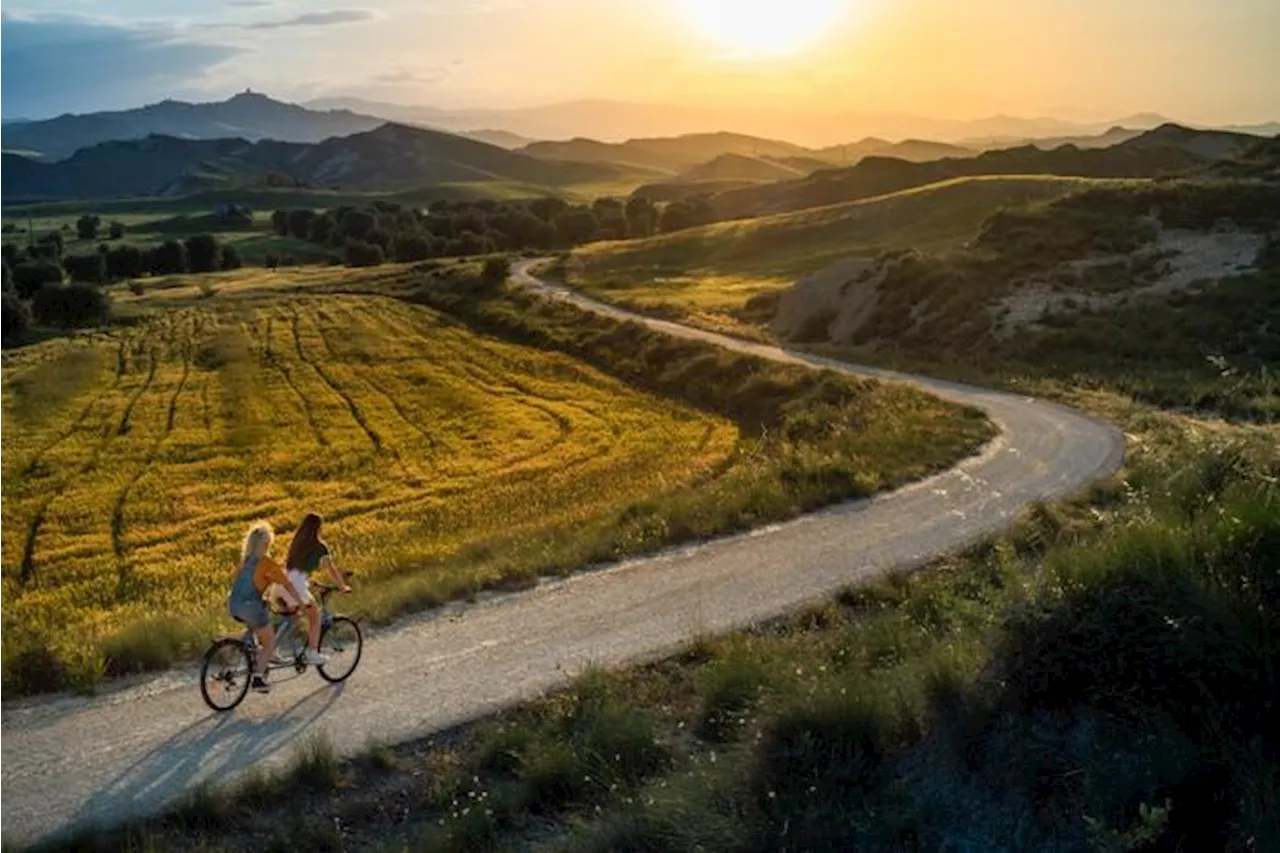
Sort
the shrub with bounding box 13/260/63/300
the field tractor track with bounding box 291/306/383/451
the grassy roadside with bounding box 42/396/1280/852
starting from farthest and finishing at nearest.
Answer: the shrub with bounding box 13/260/63/300
the field tractor track with bounding box 291/306/383/451
the grassy roadside with bounding box 42/396/1280/852

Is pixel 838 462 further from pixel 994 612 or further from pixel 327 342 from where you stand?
pixel 327 342

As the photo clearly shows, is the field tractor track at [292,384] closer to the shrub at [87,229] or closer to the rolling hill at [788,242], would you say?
the rolling hill at [788,242]

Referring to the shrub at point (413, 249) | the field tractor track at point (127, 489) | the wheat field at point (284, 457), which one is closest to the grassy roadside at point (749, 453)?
the wheat field at point (284, 457)

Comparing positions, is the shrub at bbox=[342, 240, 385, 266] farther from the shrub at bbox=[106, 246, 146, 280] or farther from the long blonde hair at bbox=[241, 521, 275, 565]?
the long blonde hair at bbox=[241, 521, 275, 565]

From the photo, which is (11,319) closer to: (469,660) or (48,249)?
(48,249)

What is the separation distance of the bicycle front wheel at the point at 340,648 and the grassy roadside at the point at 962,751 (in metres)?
2.48

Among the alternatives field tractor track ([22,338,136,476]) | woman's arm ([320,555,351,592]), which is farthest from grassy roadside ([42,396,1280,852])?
field tractor track ([22,338,136,476])

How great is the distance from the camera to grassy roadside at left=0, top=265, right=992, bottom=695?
14.9 meters

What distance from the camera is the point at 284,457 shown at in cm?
4484

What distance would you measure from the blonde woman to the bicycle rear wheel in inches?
7.1

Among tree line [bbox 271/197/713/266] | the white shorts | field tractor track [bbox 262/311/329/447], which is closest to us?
the white shorts

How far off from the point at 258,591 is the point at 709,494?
11431 millimetres

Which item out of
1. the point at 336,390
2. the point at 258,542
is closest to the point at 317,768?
the point at 258,542

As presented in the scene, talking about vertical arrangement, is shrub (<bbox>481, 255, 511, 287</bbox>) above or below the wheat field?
above
